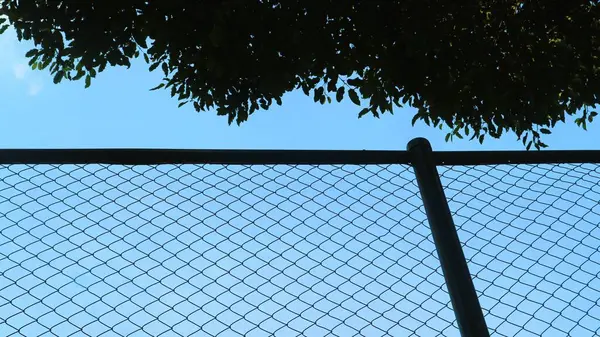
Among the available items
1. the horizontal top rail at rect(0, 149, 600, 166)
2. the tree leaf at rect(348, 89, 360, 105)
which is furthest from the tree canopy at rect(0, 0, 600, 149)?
the horizontal top rail at rect(0, 149, 600, 166)

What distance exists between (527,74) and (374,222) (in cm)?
277

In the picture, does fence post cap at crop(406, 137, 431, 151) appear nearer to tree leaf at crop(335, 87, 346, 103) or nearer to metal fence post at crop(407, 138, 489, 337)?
metal fence post at crop(407, 138, 489, 337)

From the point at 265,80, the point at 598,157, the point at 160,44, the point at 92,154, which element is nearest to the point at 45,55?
the point at 160,44

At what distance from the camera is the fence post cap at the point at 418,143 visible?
2.00m

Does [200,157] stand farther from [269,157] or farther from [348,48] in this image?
[348,48]

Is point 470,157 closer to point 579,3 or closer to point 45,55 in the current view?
point 579,3

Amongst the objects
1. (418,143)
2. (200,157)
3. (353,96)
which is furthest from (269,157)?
(353,96)

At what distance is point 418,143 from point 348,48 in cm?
238

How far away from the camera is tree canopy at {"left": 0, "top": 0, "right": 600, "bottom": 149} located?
3.89m

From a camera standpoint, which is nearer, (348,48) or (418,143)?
(418,143)

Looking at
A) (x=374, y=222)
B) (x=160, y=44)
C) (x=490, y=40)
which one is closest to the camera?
(x=374, y=222)

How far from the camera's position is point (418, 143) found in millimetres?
2006

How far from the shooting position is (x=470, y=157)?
82.4 inches

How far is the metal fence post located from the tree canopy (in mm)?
1979
